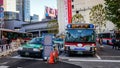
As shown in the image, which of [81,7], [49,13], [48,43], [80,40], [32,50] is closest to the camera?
[48,43]

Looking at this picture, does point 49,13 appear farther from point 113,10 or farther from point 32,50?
point 32,50

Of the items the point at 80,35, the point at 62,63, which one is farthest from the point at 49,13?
the point at 62,63

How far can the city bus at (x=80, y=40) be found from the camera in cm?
2497

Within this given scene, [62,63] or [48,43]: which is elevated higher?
[48,43]

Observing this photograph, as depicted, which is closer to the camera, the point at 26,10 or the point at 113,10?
the point at 113,10

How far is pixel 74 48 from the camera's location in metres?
25.1

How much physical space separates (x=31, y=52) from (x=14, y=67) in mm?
6676

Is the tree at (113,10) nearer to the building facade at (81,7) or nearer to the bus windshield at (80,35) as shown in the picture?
the bus windshield at (80,35)

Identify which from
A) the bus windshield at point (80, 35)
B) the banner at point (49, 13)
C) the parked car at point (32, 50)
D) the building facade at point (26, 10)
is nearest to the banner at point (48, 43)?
the parked car at point (32, 50)

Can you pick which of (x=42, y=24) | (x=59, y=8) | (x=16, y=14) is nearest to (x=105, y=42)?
(x=59, y=8)

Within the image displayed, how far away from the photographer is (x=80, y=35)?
25.4 m

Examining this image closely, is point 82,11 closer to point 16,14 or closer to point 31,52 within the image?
point 16,14

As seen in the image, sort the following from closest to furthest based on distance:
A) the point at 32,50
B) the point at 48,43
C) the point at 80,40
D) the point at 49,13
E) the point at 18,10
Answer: the point at 48,43 < the point at 32,50 < the point at 80,40 < the point at 18,10 < the point at 49,13

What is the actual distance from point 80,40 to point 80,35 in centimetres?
44
